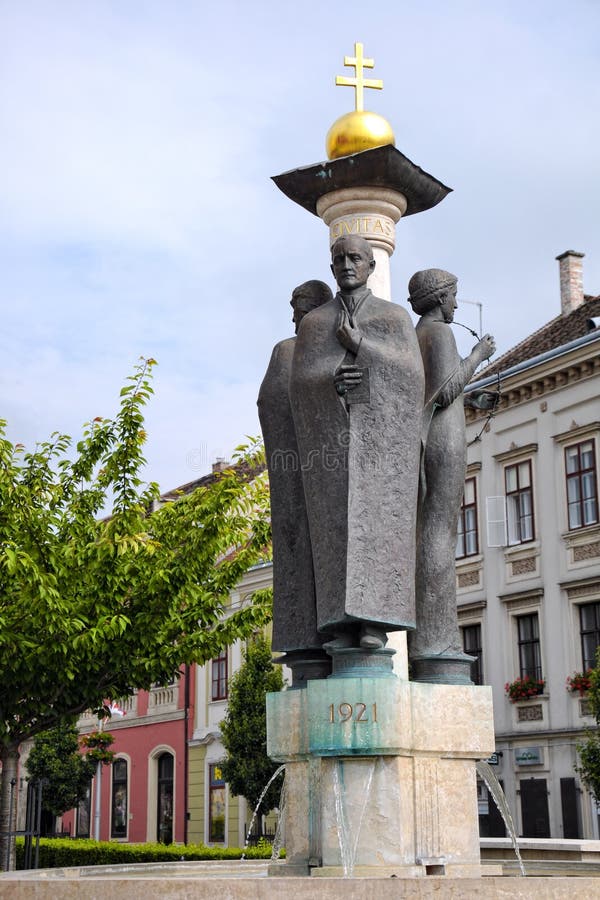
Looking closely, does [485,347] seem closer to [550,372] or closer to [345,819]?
[345,819]

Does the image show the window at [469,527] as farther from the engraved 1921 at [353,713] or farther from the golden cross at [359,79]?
the engraved 1921 at [353,713]

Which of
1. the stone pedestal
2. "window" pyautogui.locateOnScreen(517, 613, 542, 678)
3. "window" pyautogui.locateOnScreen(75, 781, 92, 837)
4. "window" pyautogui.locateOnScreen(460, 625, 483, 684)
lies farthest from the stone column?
"window" pyautogui.locateOnScreen(75, 781, 92, 837)

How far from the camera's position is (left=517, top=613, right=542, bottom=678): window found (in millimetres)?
28875

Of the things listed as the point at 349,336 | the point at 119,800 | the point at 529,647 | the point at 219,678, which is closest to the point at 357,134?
the point at 349,336

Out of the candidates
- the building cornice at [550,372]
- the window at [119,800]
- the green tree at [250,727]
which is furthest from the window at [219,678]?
the building cornice at [550,372]

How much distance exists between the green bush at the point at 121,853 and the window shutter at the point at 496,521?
1126cm

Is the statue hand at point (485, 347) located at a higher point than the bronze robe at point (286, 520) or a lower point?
higher

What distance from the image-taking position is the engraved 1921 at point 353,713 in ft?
21.5

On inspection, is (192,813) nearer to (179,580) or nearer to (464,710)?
(179,580)

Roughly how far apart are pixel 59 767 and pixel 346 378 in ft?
105

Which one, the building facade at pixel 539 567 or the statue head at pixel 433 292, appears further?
the building facade at pixel 539 567

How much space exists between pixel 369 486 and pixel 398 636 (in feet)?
3.47

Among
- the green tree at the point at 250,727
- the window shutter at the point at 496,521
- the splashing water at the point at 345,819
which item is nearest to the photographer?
the splashing water at the point at 345,819

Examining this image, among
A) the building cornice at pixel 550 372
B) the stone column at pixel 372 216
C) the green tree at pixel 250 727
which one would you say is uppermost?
the building cornice at pixel 550 372
